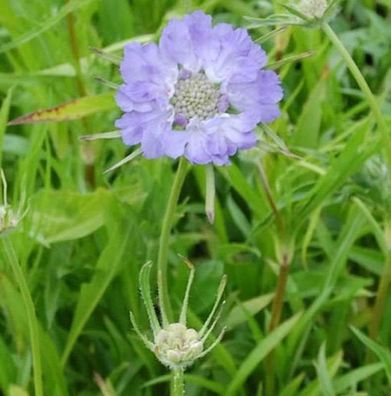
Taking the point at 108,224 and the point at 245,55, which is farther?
the point at 108,224

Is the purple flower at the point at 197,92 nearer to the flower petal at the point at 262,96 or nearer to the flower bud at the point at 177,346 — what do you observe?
the flower petal at the point at 262,96

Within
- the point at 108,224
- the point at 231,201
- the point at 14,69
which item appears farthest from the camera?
the point at 14,69

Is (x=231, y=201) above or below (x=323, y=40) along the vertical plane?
below

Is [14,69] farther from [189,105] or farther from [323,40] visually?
[189,105]

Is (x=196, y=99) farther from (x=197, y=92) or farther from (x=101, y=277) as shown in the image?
(x=101, y=277)

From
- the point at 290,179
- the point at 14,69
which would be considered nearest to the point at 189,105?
the point at 290,179

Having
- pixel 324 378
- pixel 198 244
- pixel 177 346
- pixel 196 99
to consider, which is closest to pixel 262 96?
pixel 196 99

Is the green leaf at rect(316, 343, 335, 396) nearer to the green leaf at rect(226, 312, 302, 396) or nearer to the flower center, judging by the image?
the green leaf at rect(226, 312, 302, 396)
